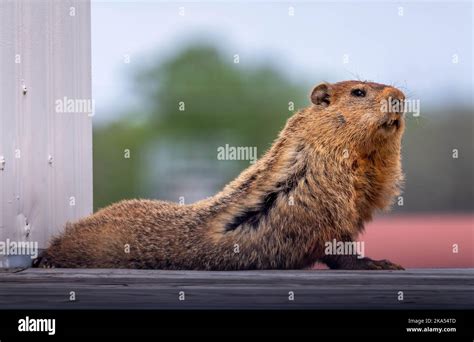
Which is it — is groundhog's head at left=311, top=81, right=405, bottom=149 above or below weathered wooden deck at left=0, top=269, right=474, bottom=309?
above

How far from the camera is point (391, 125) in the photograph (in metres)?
4.71

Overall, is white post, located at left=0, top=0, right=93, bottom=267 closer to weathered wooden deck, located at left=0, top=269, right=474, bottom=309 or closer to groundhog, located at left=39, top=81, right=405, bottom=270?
groundhog, located at left=39, top=81, right=405, bottom=270

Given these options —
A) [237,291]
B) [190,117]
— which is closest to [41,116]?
[237,291]

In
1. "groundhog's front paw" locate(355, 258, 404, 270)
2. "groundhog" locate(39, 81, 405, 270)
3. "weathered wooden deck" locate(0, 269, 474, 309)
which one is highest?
"groundhog" locate(39, 81, 405, 270)

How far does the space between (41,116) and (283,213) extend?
1.39m

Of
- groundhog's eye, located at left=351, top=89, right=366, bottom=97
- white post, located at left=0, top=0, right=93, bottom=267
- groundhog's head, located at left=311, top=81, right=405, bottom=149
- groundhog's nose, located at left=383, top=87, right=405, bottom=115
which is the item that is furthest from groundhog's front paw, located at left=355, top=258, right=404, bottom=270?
white post, located at left=0, top=0, right=93, bottom=267

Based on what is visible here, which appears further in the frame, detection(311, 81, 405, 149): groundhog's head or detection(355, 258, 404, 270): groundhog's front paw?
detection(311, 81, 405, 149): groundhog's head

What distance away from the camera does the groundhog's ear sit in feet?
16.3

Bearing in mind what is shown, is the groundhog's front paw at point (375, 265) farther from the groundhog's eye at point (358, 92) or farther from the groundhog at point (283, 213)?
the groundhog's eye at point (358, 92)

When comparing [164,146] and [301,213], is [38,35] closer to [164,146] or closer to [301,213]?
[301,213]

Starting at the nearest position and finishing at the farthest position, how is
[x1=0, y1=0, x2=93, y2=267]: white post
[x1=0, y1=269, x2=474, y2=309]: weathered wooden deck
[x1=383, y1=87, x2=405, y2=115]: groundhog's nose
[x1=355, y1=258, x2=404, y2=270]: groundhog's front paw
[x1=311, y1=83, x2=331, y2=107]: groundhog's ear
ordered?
[x1=0, y1=269, x2=474, y2=309]: weathered wooden deck, [x1=0, y1=0, x2=93, y2=267]: white post, [x1=355, y1=258, x2=404, y2=270]: groundhog's front paw, [x1=383, y1=87, x2=405, y2=115]: groundhog's nose, [x1=311, y1=83, x2=331, y2=107]: groundhog's ear

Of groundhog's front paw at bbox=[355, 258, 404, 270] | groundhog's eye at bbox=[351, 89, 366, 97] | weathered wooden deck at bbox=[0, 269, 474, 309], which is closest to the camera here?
weathered wooden deck at bbox=[0, 269, 474, 309]
